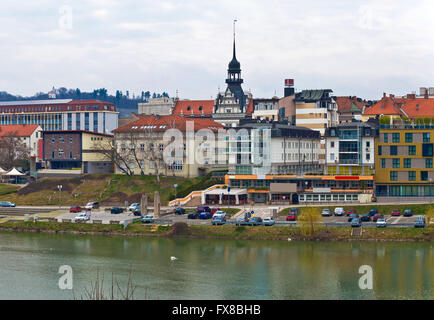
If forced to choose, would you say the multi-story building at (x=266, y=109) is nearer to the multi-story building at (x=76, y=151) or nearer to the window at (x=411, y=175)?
the multi-story building at (x=76, y=151)

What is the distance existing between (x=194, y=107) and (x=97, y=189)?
50.6m

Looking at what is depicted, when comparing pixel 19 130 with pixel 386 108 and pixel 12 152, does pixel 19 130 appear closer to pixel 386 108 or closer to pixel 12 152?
pixel 12 152

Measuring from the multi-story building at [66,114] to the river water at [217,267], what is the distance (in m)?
85.9

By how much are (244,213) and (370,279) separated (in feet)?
95.4

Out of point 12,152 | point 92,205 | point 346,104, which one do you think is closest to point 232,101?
point 346,104

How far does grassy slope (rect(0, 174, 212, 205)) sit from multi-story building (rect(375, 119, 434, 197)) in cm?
2439

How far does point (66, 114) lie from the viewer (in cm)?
16338

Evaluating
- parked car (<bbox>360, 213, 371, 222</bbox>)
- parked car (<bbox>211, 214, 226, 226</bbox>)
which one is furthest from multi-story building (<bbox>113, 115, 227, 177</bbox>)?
parked car (<bbox>360, 213, 371, 222</bbox>)

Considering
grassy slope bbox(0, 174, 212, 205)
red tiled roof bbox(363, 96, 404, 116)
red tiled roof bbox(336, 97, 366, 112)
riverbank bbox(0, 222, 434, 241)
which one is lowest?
riverbank bbox(0, 222, 434, 241)

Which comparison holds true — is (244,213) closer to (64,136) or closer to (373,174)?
(373,174)

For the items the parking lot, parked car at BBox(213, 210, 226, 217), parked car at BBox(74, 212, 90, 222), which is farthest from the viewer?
parked car at BBox(74, 212, 90, 222)

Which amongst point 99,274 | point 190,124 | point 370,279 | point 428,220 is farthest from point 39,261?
point 190,124

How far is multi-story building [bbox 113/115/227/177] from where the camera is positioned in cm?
10231

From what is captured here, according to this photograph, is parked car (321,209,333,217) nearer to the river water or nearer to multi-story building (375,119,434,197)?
the river water
